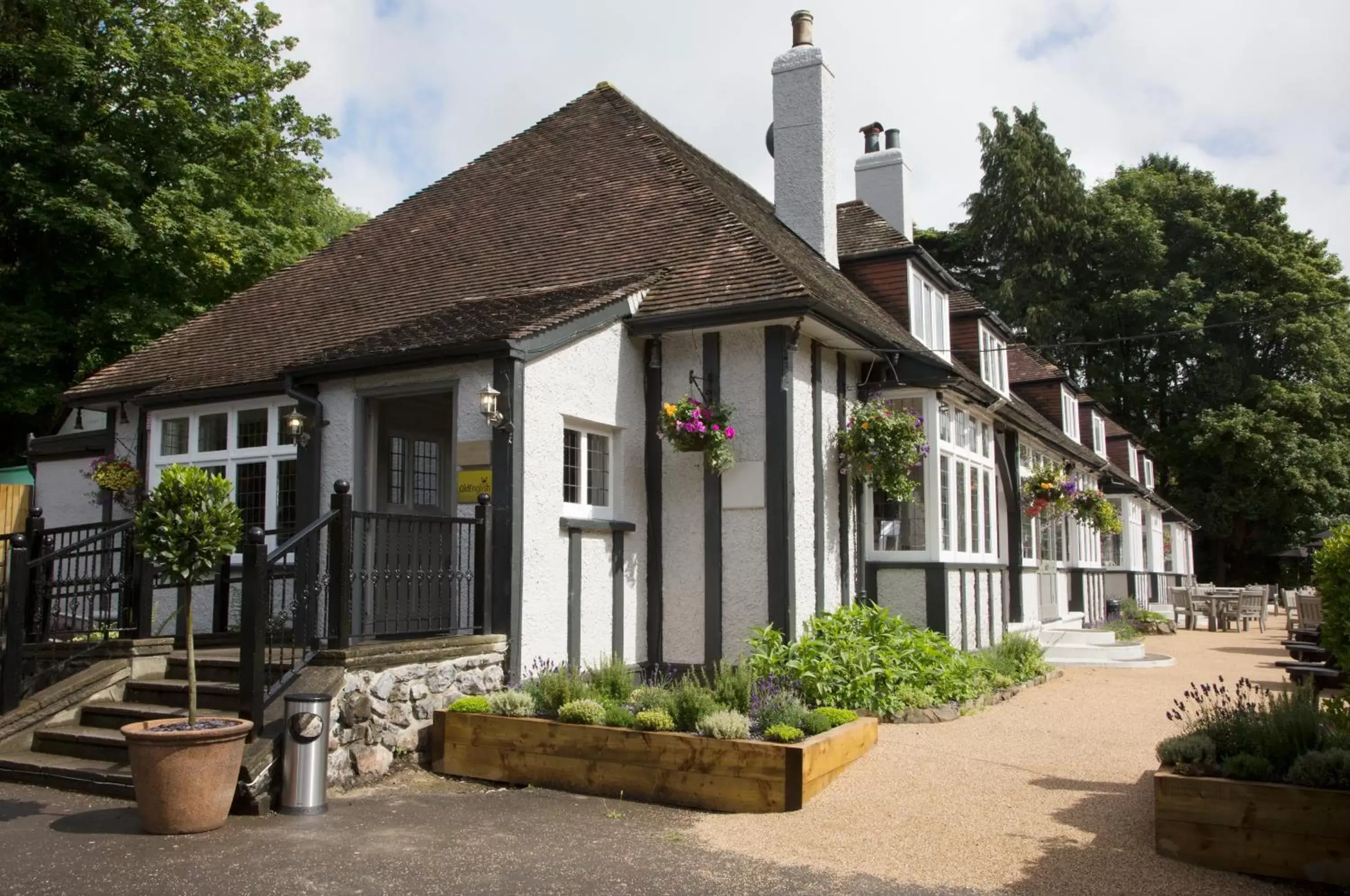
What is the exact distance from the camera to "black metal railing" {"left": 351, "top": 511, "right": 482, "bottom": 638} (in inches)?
334

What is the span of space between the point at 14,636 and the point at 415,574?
3.39 m

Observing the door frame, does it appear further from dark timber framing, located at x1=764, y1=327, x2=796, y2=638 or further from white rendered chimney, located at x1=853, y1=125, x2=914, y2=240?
white rendered chimney, located at x1=853, y1=125, x2=914, y2=240

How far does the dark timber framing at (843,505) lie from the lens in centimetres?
1151

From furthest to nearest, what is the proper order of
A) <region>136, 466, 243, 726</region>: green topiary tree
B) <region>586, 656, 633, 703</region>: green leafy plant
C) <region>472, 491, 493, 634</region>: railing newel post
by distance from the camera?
<region>472, 491, 493, 634</region>: railing newel post
<region>586, 656, 633, 703</region>: green leafy plant
<region>136, 466, 243, 726</region>: green topiary tree

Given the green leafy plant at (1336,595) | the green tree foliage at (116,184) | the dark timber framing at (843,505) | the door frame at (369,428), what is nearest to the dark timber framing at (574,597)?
the door frame at (369,428)

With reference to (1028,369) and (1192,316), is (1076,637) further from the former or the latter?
(1192,316)

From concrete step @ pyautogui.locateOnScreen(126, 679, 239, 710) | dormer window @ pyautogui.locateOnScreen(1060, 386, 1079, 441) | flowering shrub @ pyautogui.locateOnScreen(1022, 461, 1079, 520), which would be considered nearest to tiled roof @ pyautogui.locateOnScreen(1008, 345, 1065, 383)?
dormer window @ pyautogui.locateOnScreen(1060, 386, 1079, 441)

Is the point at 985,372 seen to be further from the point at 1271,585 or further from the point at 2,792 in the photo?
the point at 1271,585

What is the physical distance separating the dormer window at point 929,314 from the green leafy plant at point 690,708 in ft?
28.3

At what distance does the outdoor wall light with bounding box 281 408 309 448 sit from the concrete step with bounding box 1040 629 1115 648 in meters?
11.7

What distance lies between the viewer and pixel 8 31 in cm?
2156

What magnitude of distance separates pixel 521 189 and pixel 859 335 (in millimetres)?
5973

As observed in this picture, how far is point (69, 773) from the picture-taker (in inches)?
303

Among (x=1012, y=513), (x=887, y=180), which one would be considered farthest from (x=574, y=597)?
(x=887, y=180)
